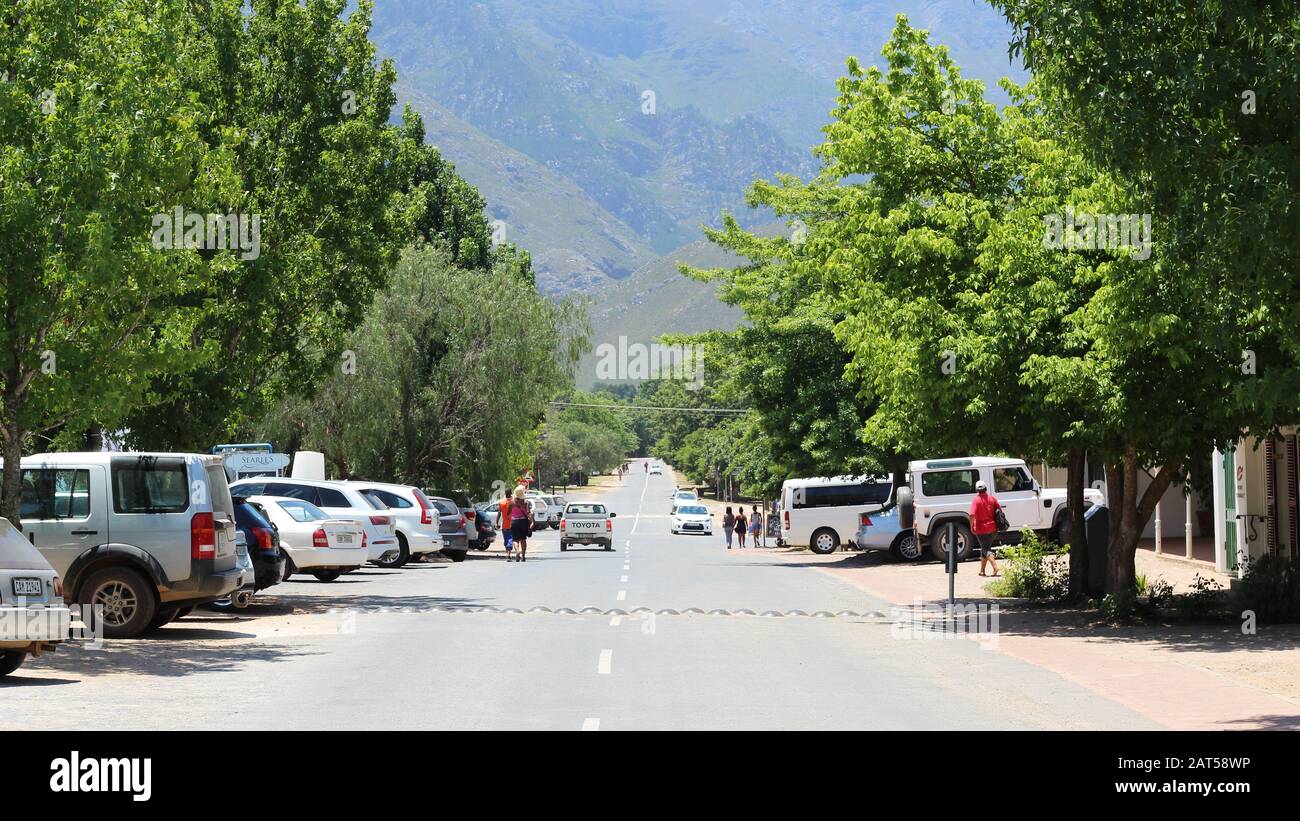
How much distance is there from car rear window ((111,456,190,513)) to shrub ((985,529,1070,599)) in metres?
12.4

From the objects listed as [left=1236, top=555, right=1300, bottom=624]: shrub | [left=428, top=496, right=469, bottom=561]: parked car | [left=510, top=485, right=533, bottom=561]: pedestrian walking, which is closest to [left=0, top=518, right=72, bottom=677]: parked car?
[left=1236, top=555, right=1300, bottom=624]: shrub

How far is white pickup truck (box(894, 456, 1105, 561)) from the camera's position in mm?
34906

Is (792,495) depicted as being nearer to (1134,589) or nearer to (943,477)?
(943,477)

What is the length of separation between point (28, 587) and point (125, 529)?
3.82 m

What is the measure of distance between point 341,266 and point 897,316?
10641 mm

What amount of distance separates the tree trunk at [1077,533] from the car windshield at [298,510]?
13035 mm

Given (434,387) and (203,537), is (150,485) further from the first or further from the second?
(434,387)

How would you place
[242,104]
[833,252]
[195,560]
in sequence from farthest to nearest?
1. [242,104]
2. [833,252]
3. [195,560]

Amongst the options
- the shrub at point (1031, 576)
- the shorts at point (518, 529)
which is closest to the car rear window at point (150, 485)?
the shrub at point (1031, 576)

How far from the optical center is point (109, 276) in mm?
14656

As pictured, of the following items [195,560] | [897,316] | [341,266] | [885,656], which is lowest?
[885,656]

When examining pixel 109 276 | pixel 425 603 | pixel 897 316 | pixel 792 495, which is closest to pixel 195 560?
pixel 109 276

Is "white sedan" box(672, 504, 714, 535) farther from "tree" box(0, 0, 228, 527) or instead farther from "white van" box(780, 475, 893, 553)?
"tree" box(0, 0, 228, 527)

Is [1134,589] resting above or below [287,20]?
below
